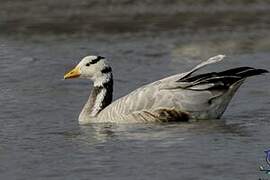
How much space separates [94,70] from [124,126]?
1242 mm

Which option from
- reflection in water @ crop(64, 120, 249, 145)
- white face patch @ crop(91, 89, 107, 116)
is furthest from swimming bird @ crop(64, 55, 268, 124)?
white face patch @ crop(91, 89, 107, 116)

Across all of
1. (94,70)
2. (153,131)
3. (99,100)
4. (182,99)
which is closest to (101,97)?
(99,100)

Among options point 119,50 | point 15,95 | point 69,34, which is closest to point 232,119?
point 15,95

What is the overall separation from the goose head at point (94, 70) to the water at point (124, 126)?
590mm

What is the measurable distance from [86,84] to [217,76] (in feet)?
13.3

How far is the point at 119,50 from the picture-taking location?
2014 cm

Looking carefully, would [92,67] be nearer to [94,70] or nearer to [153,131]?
[94,70]

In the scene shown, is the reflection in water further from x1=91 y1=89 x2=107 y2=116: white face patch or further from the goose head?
the goose head

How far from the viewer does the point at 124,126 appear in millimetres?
13516

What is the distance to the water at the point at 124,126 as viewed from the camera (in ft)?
36.5

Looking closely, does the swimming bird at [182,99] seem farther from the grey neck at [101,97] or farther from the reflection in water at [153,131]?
the grey neck at [101,97]

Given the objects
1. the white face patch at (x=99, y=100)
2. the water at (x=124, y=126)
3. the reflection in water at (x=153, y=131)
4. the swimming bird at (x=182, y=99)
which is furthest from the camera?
the white face patch at (x=99, y=100)

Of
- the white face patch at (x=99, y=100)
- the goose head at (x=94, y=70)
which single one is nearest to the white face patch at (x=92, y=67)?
the goose head at (x=94, y=70)

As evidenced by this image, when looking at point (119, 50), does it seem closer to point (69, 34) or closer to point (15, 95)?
point (69, 34)
